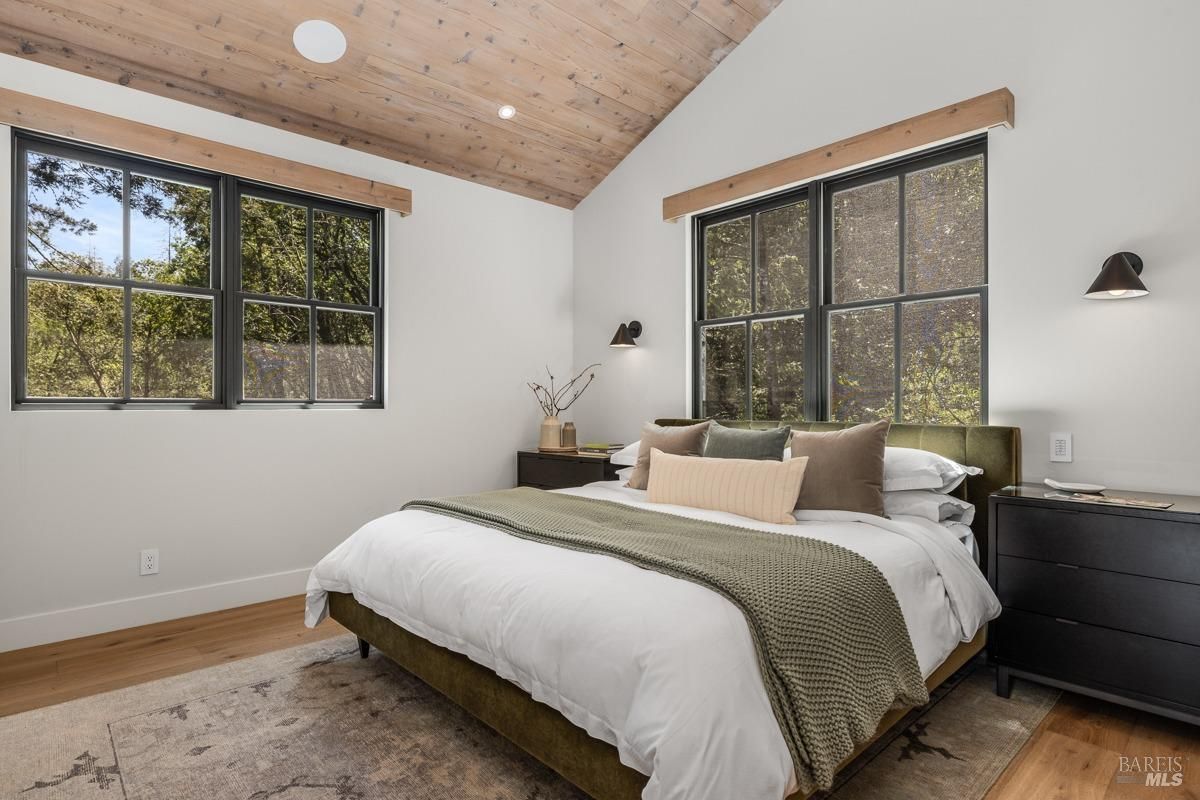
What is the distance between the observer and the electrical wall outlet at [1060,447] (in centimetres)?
266

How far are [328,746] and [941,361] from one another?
2.93m

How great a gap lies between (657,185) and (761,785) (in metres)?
3.74

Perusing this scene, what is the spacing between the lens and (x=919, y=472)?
255 cm

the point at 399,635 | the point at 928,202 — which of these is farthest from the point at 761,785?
the point at 928,202

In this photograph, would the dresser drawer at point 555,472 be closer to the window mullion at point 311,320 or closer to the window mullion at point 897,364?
the window mullion at point 311,320

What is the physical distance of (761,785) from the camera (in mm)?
1278

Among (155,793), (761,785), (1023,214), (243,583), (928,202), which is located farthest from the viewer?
(243,583)

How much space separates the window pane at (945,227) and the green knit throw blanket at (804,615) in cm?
172

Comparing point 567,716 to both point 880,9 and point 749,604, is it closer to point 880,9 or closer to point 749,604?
point 749,604

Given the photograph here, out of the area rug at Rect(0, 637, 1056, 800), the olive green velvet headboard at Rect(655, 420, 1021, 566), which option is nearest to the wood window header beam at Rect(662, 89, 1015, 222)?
the olive green velvet headboard at Rect(655, 420, 1021, 566)

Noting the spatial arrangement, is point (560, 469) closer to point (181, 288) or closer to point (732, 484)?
point (732, 484)

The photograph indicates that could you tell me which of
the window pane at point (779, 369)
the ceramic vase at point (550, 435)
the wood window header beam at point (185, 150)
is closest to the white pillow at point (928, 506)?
the window pane at point (779, 369)

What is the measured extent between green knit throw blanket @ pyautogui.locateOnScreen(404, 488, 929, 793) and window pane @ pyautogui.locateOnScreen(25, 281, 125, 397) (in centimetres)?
223

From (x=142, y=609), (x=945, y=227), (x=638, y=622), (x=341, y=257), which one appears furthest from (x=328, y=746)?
(x=945, y=227)
